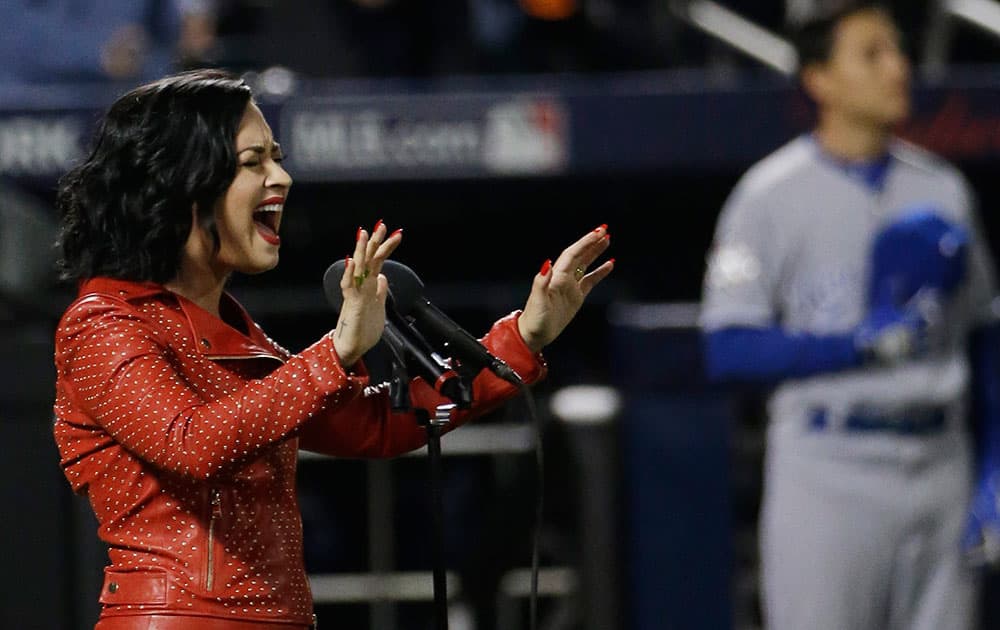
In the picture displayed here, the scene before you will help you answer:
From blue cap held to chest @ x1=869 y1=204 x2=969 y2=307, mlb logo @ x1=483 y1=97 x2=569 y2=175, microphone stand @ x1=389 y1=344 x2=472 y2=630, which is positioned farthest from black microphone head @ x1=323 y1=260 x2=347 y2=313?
mlb logo @ x1=483 y1=97 x2=569 y2=175

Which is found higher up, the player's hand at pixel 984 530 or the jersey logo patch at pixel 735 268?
the jersey logo patch at pixel 735 268

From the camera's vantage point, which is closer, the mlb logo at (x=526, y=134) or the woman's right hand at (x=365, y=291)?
the woman's right hand at (x=365, y=291)

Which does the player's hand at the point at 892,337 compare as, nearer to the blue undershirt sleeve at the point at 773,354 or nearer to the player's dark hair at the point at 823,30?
the blue undershirt sleeve at the point at 773,354

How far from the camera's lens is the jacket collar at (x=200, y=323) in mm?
2602

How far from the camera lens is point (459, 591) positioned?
20.4 ft

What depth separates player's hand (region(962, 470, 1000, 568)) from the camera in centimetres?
457

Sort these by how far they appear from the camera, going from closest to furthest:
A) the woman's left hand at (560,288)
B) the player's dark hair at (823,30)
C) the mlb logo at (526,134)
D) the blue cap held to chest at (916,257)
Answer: the woman's left hand at (560,288)
the blue cap held to chest at (916,257)
the player's dark hair at (823,30)
the mlb logo at (526,134)

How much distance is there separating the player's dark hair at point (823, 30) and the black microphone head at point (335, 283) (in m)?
2.80

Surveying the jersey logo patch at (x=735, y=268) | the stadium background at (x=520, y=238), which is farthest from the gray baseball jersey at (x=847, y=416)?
the stadium background at (x=520, y=238)

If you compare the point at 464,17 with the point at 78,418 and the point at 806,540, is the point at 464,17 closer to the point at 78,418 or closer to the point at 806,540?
the point at 806,540

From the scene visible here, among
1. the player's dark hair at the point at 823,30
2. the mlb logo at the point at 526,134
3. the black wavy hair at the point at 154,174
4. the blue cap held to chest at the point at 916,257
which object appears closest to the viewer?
the black wavy hair at the point at 154,174

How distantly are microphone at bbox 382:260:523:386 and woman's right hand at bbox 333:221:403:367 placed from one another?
0.10 meters

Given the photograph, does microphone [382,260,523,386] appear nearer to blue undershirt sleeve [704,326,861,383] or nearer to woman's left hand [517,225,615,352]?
woman's left hand [517,225,615,352]

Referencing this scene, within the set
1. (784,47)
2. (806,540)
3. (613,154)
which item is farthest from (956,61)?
(806,540)
